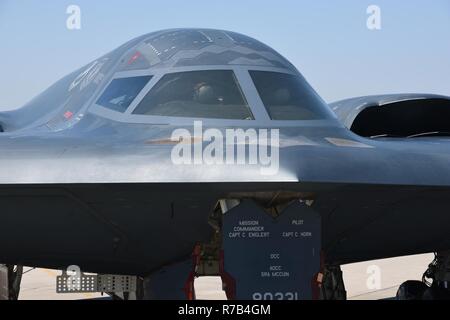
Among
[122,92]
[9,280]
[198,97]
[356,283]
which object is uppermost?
[122,92]

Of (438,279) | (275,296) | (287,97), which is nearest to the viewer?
(275,296)

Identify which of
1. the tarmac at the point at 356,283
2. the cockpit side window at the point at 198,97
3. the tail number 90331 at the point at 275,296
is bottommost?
the tarmac at the point at 356,283

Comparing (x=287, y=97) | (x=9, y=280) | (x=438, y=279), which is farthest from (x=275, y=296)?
(x=9, y=280)

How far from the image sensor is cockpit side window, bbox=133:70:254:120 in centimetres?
759

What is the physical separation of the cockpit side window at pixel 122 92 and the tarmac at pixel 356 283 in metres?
7.64

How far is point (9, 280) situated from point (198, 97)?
15.6ft

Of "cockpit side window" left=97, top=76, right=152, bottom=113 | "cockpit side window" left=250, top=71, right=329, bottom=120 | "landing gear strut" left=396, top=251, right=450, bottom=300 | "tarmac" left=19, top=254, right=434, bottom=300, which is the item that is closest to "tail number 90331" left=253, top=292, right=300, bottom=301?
"cockpit side window" left=250, top=71, right=329, bottom=120

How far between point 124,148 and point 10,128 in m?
4.81

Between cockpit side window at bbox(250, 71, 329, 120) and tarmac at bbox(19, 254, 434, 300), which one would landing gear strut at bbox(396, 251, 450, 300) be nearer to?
cockpit side window at bbox(250, 71, 329, 120)

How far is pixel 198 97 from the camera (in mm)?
7898

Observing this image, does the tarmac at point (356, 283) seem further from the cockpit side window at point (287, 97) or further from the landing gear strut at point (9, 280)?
the cockpit side window at point (287, 97)

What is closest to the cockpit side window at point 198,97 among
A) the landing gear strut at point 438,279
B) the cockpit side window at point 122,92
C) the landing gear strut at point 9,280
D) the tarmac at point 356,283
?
the cockpit side window at point 122,92

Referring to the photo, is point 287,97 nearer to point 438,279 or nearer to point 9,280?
point 438,279

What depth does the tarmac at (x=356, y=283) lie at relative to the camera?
1624 centimetres
